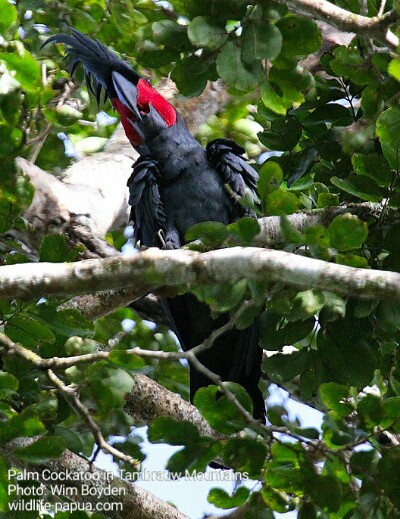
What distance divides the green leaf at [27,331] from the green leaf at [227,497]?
0.65 m

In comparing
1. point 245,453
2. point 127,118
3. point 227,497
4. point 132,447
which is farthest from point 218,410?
point 127,118

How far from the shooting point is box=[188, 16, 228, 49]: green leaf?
2.63 metres

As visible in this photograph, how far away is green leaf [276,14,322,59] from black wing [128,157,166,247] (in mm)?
1005

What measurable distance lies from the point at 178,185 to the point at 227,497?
160cm

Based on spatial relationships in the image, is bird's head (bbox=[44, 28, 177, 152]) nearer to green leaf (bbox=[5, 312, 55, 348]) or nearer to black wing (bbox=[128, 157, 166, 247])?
black wing (bbox=[128, 157, 166, 247])

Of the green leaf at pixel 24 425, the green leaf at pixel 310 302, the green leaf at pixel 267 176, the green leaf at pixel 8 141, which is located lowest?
the green leaf at pixel 24 425

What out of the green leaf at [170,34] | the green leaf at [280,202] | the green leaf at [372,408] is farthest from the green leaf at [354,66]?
the green leaf at [372,408]

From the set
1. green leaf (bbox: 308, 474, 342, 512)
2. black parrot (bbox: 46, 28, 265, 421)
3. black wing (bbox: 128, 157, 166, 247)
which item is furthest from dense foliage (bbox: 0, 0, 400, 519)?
black wing (bbox: 128, 157, 166, 247)

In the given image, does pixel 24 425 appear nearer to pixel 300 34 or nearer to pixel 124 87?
pixel 300 34

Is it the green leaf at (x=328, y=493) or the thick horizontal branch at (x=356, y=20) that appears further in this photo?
the thick horizontal branch at (x=356, y=20)

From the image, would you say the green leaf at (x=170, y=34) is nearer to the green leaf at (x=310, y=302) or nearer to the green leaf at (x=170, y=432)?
the green leaf at (x=310, y=302)

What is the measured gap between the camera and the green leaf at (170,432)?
89.4 inches

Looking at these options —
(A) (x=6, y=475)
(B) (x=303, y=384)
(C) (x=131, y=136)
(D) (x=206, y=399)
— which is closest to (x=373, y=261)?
(B) (x=303, y=384)

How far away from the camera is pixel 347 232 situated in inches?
89.0
